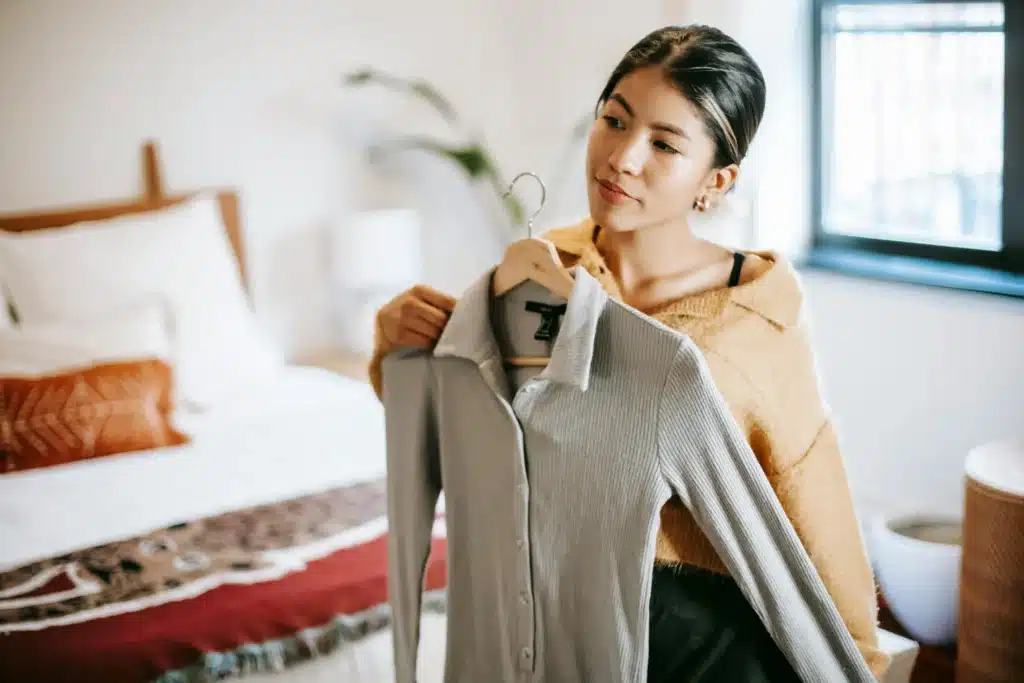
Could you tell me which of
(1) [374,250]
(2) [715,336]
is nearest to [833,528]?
(2) [715,336]

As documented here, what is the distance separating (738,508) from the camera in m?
1.22

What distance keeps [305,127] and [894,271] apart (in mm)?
1863

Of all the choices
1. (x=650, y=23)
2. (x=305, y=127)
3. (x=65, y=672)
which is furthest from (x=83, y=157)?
(x=65, y=672)

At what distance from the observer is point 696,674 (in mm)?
1305

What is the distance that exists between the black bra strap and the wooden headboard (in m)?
2.48

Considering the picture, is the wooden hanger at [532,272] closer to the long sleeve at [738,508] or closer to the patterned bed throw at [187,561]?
the long sleeve at [738,508]

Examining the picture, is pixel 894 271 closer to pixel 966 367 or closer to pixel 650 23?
pixel 966 367

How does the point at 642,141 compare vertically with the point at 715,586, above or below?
above

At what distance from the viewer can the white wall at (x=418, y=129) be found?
3.04 meters

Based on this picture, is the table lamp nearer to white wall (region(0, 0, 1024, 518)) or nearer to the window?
white wall (region(0, 0, 1024, 518))

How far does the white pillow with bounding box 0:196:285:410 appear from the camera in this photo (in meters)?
3.02

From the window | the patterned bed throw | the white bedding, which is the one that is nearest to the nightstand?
the white bedding

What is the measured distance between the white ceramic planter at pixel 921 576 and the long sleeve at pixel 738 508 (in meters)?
1.44

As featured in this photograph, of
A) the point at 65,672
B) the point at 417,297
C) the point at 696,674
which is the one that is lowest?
the point at 65,672
